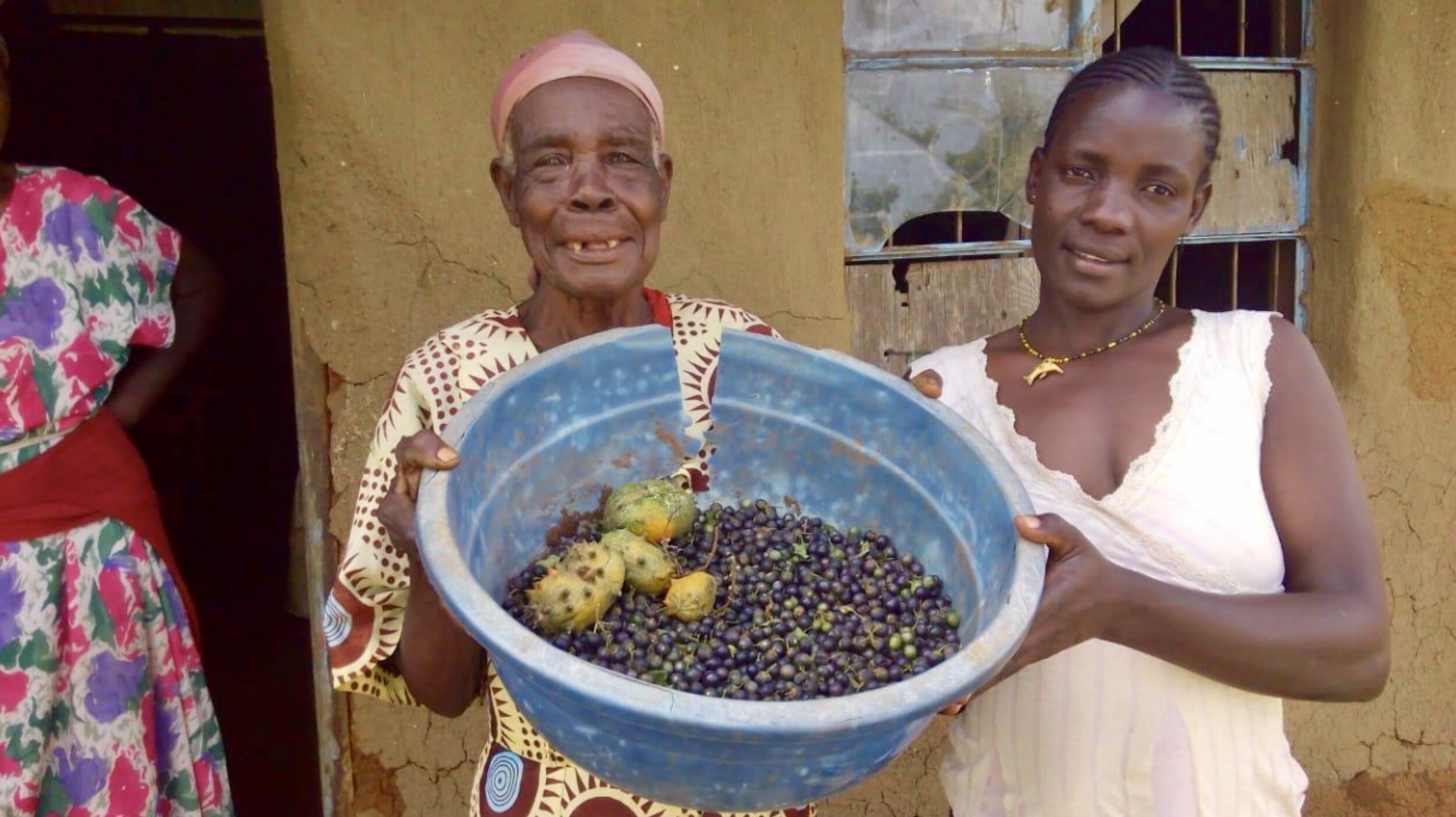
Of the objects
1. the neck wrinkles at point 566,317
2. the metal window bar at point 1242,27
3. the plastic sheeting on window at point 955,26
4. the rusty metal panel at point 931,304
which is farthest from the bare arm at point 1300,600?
the metal window bar at point 1242,27

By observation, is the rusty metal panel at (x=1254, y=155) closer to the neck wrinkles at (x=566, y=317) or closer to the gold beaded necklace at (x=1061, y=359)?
the gold beaded necklace at (x=1061, y=359)

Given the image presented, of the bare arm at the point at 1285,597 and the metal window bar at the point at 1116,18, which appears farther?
the metal window bar at the point at 1116,18

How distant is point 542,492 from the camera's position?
159 cm

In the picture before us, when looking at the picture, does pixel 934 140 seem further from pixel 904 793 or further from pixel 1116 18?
pixel 904 793

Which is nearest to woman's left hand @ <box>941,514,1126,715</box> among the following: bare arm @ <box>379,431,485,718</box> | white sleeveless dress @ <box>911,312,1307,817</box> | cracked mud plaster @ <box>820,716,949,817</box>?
white sleeveless dress @ <box>911,312,1307,817</box>

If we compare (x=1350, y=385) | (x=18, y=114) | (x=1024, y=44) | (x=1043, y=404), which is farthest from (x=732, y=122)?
(x=18, y=114)

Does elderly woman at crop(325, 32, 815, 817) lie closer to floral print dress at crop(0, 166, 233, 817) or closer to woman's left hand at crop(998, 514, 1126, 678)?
woman's left hand at crop(998, 514, 1126, 678)

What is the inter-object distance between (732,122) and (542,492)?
1.28 m

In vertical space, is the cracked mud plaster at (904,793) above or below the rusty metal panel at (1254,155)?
below

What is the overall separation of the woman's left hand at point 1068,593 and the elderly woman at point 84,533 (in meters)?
1.90

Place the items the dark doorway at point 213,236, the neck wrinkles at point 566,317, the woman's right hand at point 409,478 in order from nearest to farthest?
1. the woman's right hand at point 409,478
2. the neck wrinkles at point 566,317
3. the dark doorway at point 213,236

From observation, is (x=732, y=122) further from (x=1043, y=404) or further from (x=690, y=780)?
(x=690, y=780)

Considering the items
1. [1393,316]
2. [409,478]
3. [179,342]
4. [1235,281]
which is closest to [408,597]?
[409,478]

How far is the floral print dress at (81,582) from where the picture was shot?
2.10m
